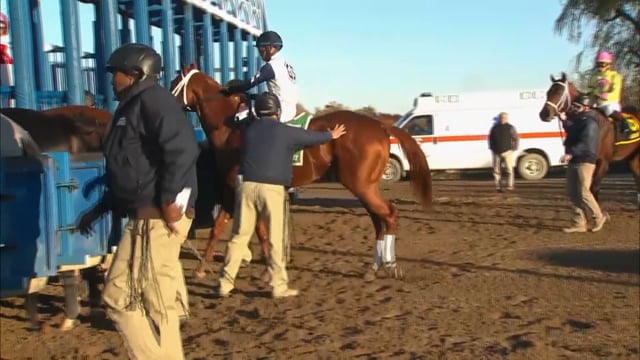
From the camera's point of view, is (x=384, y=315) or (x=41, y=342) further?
(x=384, y=315)

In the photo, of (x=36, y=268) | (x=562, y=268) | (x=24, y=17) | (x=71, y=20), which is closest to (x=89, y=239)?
(x=36, y=268)

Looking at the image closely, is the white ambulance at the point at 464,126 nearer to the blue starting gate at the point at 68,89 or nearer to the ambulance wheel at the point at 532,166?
the ambulance wheel at the point at 532,166

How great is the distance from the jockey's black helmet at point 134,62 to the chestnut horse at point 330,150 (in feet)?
13.4

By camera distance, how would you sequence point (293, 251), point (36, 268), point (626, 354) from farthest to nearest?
point (293, 251) < point (626, 354) < point (36, 268)

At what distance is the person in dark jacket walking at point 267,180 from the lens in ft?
23.4

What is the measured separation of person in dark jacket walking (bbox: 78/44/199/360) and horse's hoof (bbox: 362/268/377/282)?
12.7 ft

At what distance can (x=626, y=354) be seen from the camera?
17.6ft

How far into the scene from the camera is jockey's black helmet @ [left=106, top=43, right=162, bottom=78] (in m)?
4.34

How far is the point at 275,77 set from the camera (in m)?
8.27

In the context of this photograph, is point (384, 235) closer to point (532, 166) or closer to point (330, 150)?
point (330, 150)

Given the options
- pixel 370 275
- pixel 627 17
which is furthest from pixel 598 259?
pixel 627 17

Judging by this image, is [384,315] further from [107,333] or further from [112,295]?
[112,295]

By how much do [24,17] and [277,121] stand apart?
11.6ft

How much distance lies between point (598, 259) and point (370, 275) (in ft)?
9.46
